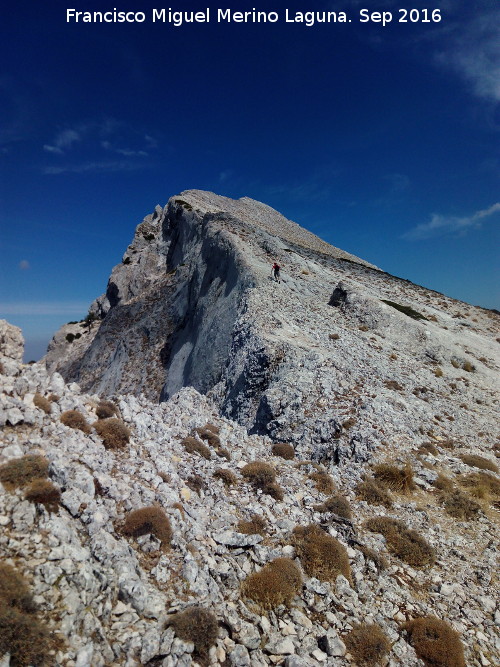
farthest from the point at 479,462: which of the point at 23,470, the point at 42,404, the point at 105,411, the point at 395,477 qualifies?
the point at 42,404

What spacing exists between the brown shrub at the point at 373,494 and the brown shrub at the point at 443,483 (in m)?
2.52

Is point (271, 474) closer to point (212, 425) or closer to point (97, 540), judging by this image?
point (212, 425)

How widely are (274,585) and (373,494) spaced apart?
706 centimetres

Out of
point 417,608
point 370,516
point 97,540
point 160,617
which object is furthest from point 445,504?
point 97,540

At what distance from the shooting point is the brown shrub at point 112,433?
44.2 feet

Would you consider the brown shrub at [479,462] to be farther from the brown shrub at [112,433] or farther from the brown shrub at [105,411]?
the brown shrub at [105,411]

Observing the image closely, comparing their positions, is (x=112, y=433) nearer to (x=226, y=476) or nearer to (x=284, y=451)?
(x=226, y=476)

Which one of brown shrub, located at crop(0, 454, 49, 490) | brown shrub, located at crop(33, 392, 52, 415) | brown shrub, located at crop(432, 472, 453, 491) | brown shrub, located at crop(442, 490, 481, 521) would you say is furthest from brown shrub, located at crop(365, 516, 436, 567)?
brown shrub, located at crop(33, 392, 52, 415)

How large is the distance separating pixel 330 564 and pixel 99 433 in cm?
953

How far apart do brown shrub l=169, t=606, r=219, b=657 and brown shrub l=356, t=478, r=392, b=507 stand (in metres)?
8.97

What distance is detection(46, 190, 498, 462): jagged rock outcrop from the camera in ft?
68.6

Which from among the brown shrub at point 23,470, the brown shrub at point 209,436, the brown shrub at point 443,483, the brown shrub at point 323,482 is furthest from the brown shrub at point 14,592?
the brown shrub at point 443,483

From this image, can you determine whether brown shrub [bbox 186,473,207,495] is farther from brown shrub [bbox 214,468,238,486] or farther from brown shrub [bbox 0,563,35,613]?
brown shrub [bbox 0,563,35,613]

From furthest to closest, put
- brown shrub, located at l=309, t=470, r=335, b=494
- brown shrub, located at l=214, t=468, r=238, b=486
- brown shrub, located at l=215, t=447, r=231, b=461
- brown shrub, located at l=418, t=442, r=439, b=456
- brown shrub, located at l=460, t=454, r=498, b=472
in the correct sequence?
brown shrub, located at l=418, t=442, r=439, b=456
brown shrub, located at l=460, t=454, r=498, b=472
brown shrub, located at l=215, t=447, r=231, b=461
brown shrub, located at l=309, t=470, r=335, b=494
brown shrub, located at l=214, t=468, r=238, b=486
